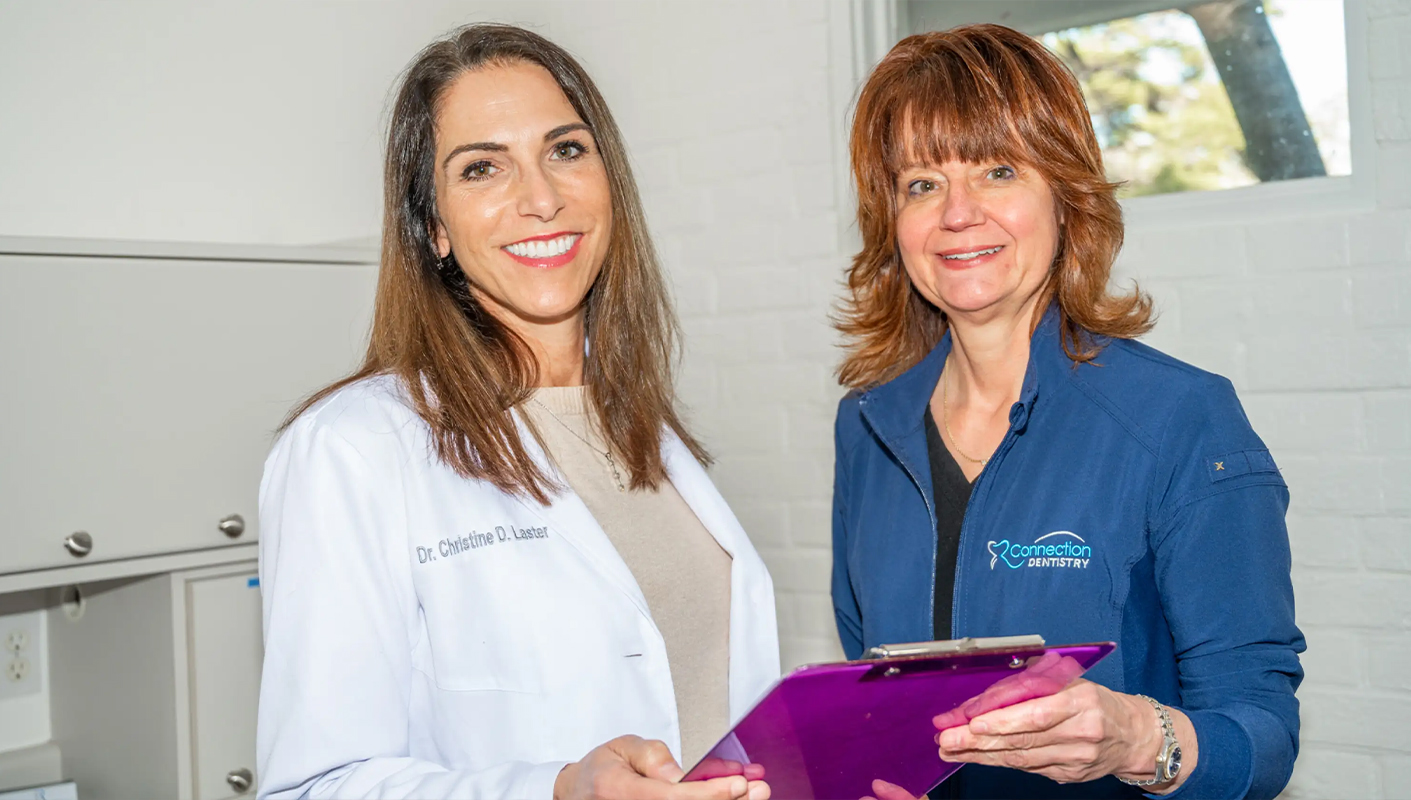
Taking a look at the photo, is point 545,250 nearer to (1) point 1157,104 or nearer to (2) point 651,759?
(2) point 651,759

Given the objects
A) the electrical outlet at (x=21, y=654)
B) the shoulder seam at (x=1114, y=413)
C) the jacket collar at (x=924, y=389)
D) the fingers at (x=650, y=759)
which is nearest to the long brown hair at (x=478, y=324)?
the jacket collar at (x=924, y=389)

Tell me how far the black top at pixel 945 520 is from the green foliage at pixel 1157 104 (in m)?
1.08

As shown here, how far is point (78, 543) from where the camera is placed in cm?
205

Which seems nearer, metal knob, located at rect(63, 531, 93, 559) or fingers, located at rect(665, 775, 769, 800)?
fingers, located at rect(665, 775, 769, 800)

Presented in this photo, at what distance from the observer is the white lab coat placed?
1.22 m

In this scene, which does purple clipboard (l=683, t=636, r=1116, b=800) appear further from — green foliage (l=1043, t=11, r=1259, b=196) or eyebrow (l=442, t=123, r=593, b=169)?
green foliage (l=1043, t=11, r=1259, b=196)

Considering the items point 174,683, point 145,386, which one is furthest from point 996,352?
point 174,683

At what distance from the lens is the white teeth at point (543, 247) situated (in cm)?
153

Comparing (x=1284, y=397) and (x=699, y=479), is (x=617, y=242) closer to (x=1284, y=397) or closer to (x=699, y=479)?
(x=699, y=479)

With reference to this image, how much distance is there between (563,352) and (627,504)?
0.24 metres

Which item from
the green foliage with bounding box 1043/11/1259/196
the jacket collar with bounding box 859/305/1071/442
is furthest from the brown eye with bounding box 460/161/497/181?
the green foliage with bounding box 1043/11/1259/196

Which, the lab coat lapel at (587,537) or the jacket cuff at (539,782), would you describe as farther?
the lab coat lapel at (587,537)

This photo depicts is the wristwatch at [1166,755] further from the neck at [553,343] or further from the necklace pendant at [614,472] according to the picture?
the neck at [553,343]

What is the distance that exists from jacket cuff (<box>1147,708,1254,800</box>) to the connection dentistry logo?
227 millimetres
